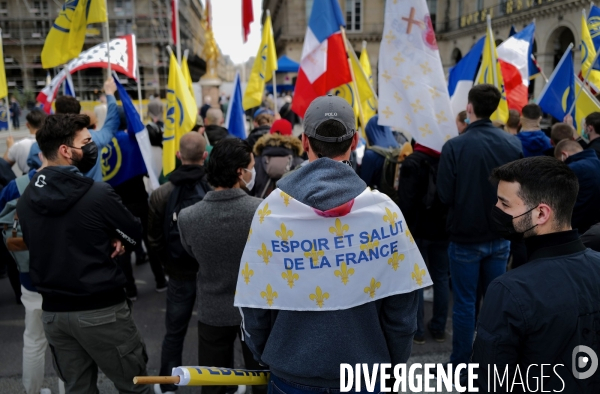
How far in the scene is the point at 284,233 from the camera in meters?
1.79

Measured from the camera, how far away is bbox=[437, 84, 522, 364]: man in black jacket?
3467 millimetres

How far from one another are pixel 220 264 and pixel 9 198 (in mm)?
1829

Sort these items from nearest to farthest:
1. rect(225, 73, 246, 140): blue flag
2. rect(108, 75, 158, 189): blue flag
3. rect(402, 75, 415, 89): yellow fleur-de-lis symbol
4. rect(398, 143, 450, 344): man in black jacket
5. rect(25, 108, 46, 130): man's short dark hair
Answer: rect(398, 143, 450, 344): man in black jacket
rect(402, 75, 415, 89): yellow fleur-de-lis symbol
rect(108, 75, 158, 189): blue flag
rect(25, 108, 46, 130): man's short dark hair
rect(225, 73, 246, 140): blue flag

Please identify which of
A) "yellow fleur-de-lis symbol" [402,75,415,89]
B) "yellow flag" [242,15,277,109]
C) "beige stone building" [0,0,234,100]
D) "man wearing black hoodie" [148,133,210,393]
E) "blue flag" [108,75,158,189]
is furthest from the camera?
"beige stone building" [0,0,234,100]

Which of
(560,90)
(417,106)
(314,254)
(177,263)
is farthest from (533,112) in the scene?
(314,254)

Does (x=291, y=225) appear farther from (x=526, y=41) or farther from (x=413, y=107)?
(x=526, y=41)

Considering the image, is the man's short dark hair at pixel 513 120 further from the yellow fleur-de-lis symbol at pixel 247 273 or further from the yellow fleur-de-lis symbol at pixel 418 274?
the yellow fleur-de-lis symbol at pixel 247 273

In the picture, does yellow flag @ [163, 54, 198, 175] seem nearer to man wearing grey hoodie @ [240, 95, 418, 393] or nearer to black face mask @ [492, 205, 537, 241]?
man wearing grey hoodie @ [240, 95, 418, 393]

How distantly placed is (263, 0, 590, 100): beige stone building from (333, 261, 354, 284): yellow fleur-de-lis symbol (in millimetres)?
27448

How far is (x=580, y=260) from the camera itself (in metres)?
1.73

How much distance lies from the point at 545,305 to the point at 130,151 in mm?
4297

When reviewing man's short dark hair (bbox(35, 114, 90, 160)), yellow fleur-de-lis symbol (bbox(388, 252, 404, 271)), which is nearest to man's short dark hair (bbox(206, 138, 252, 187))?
man's short dark hair (bbox(35, 114, 90, 160))

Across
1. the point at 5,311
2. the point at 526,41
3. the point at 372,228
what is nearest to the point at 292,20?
the point at 526,41

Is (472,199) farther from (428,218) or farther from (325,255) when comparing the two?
(325,255)
